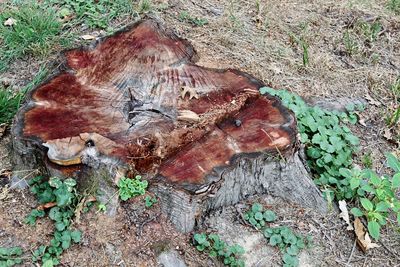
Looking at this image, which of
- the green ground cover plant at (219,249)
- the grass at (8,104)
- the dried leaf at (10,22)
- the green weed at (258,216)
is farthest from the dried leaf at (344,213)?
the dried leaf at (10,22)

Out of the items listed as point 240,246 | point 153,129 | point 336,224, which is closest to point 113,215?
point 153,129

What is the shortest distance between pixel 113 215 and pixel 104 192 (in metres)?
0.13

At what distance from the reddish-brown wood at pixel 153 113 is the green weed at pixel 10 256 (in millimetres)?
499

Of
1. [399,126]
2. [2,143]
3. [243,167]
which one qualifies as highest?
[243,167]

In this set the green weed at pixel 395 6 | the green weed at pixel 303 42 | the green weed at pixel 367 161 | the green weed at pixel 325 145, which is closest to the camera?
the green weed at pixel 325 145

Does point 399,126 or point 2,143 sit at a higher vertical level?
point 2,143

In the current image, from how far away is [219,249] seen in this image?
2578 mm

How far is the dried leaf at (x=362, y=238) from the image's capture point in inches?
110

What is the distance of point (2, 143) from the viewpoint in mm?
3111

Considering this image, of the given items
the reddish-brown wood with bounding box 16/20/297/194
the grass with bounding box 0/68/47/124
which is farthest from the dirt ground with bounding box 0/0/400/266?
the reddish-brown wood with bounding box 16/20/297/194

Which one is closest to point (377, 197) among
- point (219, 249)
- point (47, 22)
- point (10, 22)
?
point (219, 249)

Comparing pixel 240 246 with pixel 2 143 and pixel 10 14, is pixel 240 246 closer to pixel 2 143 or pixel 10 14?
pixel 2 143

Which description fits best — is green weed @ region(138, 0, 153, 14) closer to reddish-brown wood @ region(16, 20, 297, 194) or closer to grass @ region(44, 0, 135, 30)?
grass @ region(44, 0, 135, 30)

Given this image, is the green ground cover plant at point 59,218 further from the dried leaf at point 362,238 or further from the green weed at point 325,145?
the dried leaf at point 362,238
